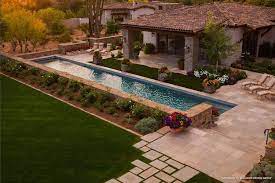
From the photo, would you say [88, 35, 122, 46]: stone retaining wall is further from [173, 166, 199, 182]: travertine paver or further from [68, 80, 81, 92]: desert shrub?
[173, 166, 199, 182]: travertine paver

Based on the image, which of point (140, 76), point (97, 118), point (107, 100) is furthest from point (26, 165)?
point (140, 76)

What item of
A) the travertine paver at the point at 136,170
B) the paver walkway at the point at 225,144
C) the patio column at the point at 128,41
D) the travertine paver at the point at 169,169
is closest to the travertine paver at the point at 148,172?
the travertine paver at the point at 136,170

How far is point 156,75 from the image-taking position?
82.4ft

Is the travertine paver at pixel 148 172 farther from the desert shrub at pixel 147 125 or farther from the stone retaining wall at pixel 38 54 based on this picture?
the stone retaining wall at pixel 38 54

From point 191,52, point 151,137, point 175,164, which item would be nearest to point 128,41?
point 191,52

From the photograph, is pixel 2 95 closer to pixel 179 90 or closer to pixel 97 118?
pixel 97 118

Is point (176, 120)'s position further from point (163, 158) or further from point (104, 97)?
point (104, 97)

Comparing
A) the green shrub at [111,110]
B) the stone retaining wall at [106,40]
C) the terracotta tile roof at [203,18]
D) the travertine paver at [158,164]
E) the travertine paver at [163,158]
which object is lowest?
the travertine paver at [158,164]

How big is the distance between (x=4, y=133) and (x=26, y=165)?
345 centimetres

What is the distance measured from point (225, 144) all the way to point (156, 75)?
38.6ft

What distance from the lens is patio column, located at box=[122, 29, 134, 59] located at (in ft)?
97.2

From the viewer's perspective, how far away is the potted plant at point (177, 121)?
1458 centimetres

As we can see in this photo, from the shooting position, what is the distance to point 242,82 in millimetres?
23141

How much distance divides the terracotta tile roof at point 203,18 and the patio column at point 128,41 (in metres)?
1.04
